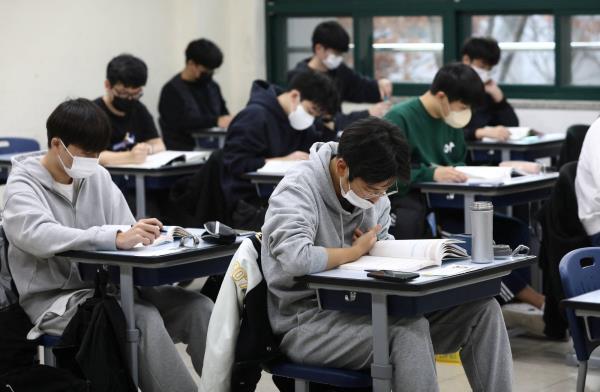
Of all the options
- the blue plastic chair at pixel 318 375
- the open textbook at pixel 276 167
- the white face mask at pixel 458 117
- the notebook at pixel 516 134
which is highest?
the white face mask at pixel 458 117

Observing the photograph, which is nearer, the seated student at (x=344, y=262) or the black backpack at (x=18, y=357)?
the seated student at (x=344, y=262)

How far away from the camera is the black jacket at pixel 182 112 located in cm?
779

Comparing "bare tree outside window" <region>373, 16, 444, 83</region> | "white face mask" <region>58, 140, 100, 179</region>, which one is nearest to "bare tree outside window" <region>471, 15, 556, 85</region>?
"bare tree outside window" <region>373, 16, 444, 83</region>

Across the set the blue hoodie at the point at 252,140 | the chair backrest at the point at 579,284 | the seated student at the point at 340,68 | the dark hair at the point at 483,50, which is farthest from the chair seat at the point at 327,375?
the dark hair at the point at 483,50

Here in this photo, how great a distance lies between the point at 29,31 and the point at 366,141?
4.74m

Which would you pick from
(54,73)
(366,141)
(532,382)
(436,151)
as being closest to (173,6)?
(54,73)

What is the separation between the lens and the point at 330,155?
3490 mm

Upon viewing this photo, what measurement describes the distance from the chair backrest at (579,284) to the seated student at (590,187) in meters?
0.96

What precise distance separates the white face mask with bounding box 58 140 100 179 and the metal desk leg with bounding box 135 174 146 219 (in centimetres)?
217

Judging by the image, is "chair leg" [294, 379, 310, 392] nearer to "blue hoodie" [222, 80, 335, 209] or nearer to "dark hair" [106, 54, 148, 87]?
"blue hoodie" [222, 80, 335, 209]

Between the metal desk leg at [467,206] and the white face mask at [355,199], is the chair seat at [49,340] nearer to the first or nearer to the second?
the white face mask at [355,199]

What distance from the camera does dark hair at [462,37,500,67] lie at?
703 cm

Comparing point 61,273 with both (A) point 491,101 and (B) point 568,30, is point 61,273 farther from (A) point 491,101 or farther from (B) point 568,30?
(B) point 568,30

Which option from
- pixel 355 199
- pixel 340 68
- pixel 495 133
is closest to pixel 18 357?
pixel 355 199
